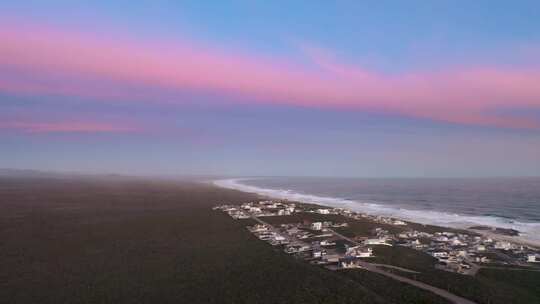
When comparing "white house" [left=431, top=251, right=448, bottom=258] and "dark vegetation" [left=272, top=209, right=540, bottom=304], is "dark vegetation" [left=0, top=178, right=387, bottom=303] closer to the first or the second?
"dark vegetation" [left=272, top=209, right=540, bottom=304]

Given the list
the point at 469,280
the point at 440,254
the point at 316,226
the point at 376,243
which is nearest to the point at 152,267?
the point at 376,243

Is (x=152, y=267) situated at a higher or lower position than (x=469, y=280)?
lower

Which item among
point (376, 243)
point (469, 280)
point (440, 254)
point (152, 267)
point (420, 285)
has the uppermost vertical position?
point (440, 254)

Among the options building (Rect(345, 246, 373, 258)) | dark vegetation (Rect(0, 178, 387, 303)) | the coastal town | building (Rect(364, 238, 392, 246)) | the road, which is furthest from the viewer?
building (Rect(364, 238, 392, 246))

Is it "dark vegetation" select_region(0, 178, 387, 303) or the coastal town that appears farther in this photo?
the coastal town

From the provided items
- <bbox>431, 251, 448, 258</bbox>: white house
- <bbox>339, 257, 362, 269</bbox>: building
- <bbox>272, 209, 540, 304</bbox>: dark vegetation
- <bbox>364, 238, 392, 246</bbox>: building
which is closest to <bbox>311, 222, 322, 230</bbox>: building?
<bbox>364, 238, 392, 246</bbox>: building

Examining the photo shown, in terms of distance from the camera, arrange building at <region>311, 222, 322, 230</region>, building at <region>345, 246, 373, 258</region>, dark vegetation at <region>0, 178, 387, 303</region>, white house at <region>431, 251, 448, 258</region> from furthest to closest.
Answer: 1. building at <region>311, 222, 322, 230</region>
2. building at <region>345, 246, 373, 258</region>
3. white house at <region>431, 251, 448, 258</region>
4. dark vegetation at <region>0, 178, 387, 303</region>

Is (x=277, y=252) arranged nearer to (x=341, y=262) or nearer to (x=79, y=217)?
(x=341, y=262)

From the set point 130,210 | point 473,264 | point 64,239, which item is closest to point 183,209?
point 130,210

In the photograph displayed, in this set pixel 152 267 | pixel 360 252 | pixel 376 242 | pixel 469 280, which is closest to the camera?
pixel 469 280

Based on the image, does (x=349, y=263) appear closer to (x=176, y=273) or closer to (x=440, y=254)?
(x=440, y=254)
